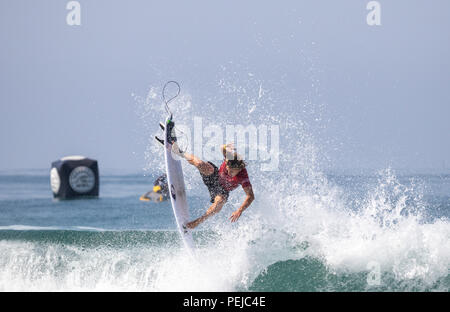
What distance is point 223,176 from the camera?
8.51 metres

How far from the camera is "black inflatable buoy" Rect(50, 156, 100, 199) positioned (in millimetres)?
30297

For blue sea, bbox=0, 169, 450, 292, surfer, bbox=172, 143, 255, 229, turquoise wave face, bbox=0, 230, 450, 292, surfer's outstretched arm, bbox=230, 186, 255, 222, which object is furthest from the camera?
blue sea, bbox=0, 169, 450, 292

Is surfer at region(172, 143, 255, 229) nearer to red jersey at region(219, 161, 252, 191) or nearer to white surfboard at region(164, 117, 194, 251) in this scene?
red jersey at region(219, 161, 252, 191)

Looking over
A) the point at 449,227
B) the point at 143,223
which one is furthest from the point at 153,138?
the point at 143,223

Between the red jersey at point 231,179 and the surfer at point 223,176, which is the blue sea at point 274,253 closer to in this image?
the surfer at point 223,176

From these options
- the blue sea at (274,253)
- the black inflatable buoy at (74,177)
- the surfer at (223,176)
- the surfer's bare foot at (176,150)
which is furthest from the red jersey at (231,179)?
the black inflatable buoy at (74,177)

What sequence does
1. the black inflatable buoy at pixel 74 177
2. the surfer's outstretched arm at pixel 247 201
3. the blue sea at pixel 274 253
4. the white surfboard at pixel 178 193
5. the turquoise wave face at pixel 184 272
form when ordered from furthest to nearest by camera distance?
1. the black inflatable buoy at pixel 74 177
2. the white surfboard at pixel 178 193
3. the blue sea at pixel 274 253
4. the turquoise wave face at pixel 184 272
5. the surfer's outstretched arm at pixel 247 201

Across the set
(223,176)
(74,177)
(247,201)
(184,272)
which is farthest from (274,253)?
(74,177)

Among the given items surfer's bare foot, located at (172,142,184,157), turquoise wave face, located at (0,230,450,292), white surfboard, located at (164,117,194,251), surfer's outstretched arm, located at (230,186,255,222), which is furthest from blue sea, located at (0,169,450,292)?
surfer's bare foot, located at (172,142,184,157)

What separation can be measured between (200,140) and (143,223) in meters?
10.3

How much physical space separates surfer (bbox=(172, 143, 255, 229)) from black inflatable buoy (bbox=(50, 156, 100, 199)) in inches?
899

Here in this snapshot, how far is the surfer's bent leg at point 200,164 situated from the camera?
8.31 m
